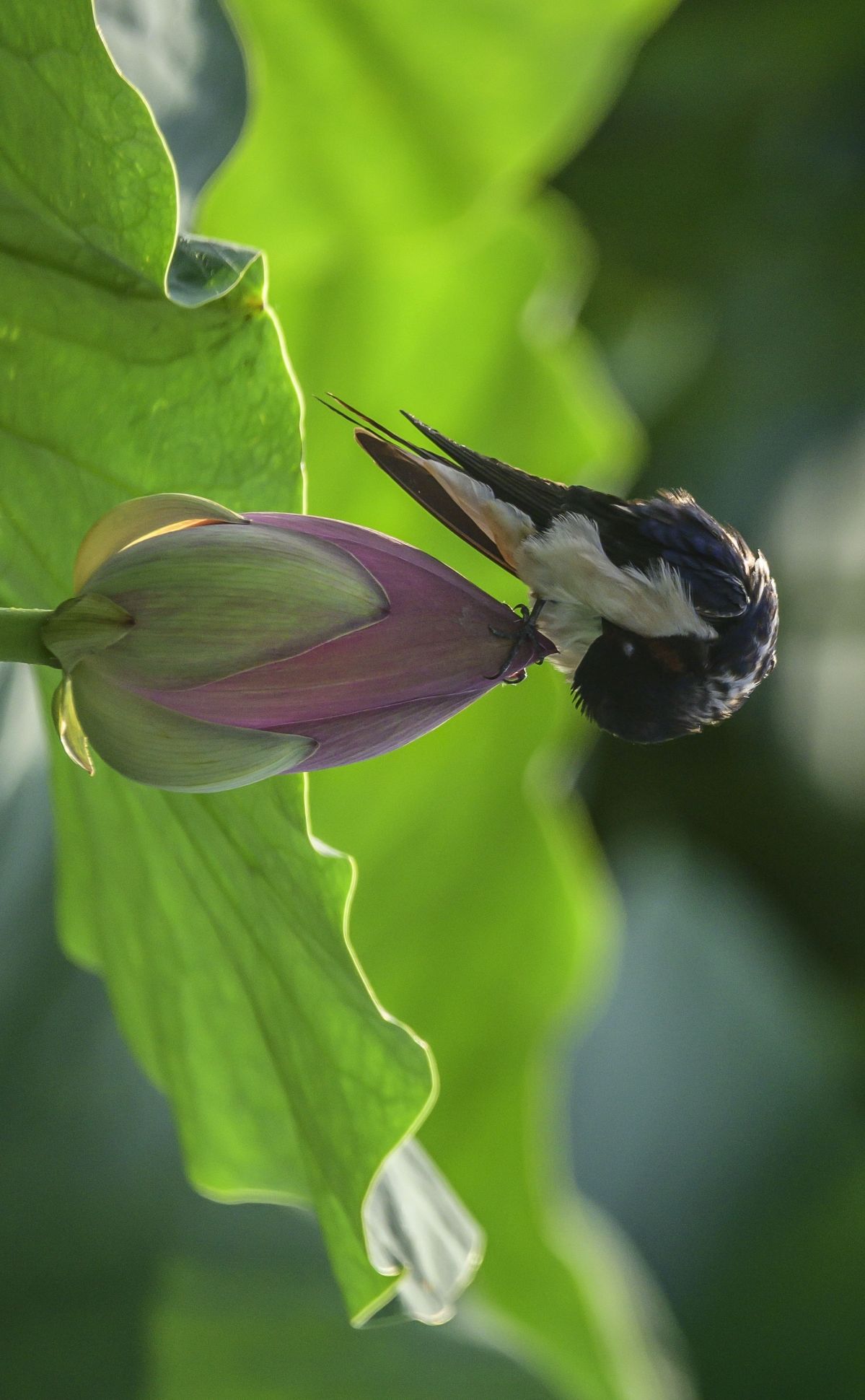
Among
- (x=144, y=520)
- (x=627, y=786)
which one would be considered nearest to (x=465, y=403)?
(x=627, y=786)

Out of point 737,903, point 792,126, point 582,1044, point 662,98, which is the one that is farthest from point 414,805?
point 792,126

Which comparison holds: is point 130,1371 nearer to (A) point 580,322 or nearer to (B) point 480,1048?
(B) point 480,1048

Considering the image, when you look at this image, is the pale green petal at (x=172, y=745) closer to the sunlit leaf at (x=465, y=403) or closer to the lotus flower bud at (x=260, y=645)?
the lotus flower bud at (x=260, y=645)

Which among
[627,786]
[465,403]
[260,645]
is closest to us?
[260,645]

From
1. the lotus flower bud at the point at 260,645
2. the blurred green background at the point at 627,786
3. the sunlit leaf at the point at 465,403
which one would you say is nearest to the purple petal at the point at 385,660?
the lotus flower bud at the point at 260,645


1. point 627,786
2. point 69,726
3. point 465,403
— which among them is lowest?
point 627,786

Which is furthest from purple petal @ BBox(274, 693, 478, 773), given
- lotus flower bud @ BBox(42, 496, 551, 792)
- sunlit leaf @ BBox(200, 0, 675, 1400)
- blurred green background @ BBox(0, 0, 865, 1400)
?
sunlit leaf @ BBox(200, 0, 675, 1400)

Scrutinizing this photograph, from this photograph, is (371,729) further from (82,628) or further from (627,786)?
(627,786)
